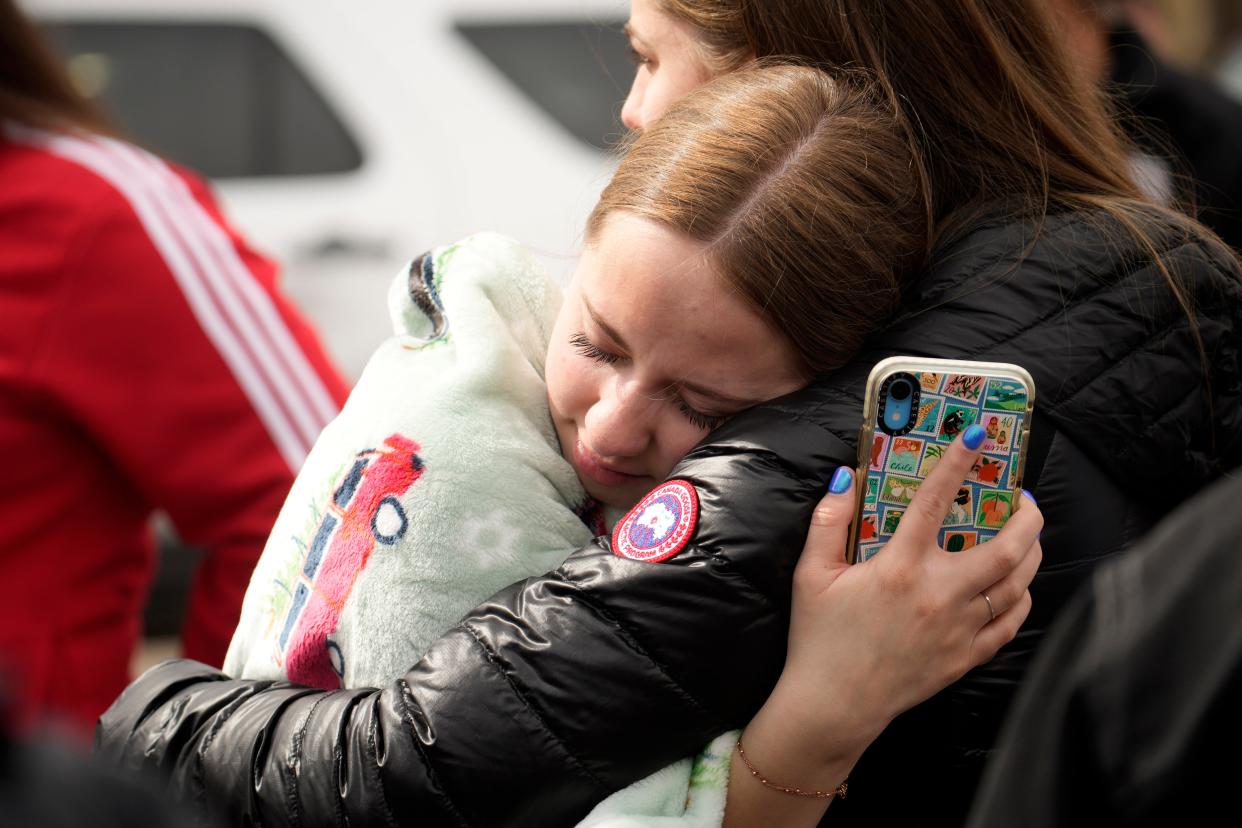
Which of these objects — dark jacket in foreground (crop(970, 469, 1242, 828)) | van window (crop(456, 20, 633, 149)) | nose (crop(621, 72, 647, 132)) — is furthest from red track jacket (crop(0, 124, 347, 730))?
van window (crop(456, 20, 633, 149))

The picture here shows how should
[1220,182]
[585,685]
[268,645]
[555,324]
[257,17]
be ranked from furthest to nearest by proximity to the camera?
[257,17] → [1220,182] → [555,324] → [268,645] → [585,685]

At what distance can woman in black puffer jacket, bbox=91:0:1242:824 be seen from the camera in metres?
1.40

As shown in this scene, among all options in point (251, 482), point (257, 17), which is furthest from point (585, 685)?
point (257, 17)

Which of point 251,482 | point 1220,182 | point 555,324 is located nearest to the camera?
point 555,324

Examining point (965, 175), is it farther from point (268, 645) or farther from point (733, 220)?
point (268, 645)

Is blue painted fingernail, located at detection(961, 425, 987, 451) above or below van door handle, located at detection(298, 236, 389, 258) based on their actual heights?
above

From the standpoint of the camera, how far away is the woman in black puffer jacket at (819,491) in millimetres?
1396

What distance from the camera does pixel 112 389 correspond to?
2146 mm

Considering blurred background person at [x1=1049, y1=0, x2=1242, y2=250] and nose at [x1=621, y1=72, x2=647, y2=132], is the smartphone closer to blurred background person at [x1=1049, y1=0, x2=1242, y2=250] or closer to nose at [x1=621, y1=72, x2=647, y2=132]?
nose at [x1=621, y1=72, x2=647, y2=132]

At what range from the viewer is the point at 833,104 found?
5.29 feet

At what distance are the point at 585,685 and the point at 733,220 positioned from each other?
1.67ft

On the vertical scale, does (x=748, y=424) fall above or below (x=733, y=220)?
below

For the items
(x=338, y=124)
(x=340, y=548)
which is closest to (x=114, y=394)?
(x=340, y=548)

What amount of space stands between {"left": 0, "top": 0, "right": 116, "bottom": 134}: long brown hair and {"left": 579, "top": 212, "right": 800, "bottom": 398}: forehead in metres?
1.16
